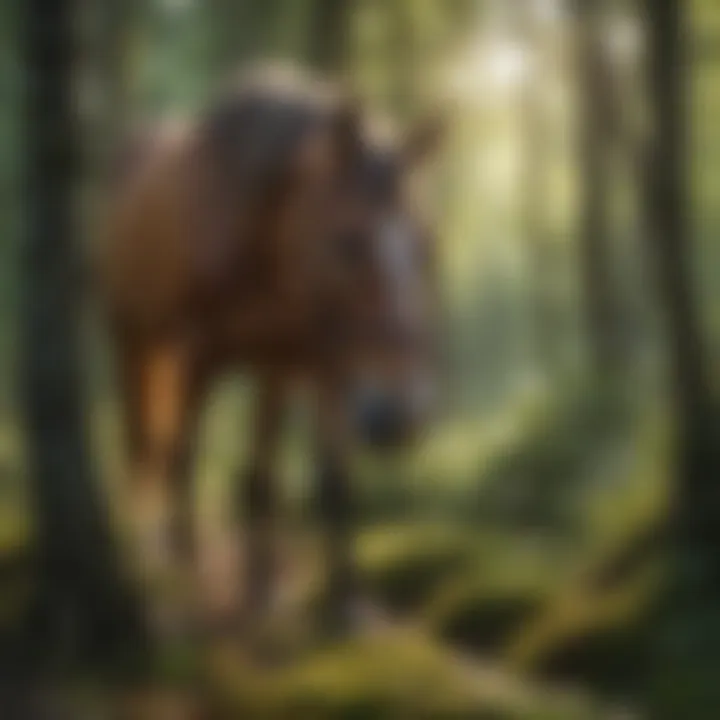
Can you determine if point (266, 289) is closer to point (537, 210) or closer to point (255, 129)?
point (255, 129)

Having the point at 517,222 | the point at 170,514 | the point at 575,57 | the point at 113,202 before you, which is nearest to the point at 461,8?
the point at 575,57

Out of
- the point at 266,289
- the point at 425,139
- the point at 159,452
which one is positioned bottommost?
the point at 159,452

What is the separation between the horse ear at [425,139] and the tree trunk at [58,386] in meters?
0.36

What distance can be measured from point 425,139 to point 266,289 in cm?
23

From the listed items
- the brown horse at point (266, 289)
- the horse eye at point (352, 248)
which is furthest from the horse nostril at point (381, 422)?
the horse eye at point (352, 248)

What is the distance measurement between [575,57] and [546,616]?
58 centimetres

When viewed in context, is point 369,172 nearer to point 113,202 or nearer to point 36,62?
point 113,202

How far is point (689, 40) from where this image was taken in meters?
1.54

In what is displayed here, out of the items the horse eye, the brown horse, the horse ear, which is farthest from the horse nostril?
the horse ear

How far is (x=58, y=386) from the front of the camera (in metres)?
1.58

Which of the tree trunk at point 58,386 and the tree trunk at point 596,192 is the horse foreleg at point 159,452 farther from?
the tree trunk at point 596,192

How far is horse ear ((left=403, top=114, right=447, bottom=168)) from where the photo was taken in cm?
155

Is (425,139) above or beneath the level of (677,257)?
above

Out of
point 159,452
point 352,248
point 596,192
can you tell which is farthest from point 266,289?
point 596,192
